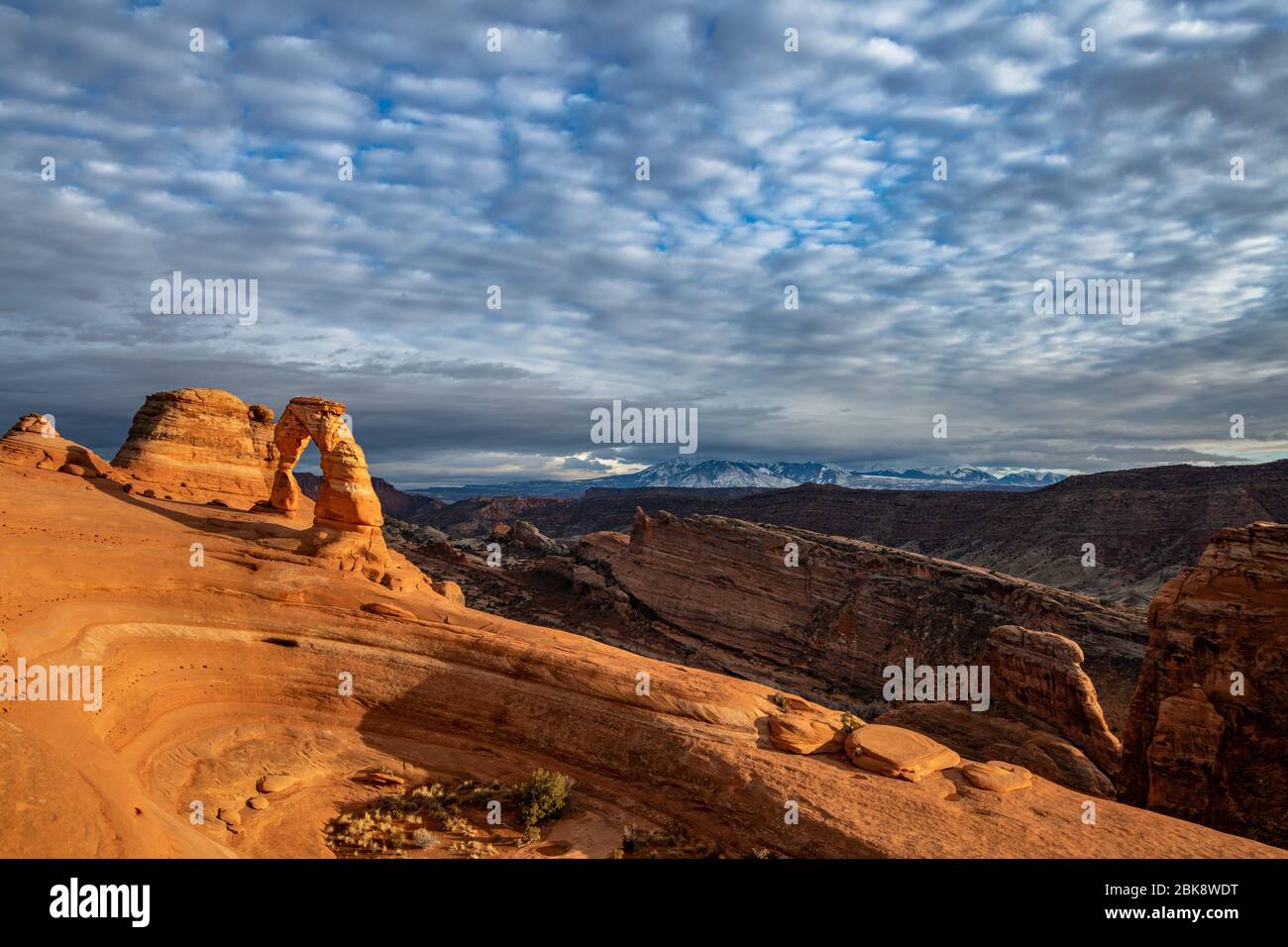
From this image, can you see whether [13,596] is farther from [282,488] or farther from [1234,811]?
[1234,811]

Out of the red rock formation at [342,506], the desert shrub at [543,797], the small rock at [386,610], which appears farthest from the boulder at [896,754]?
A: the red rock formation at [342,506]

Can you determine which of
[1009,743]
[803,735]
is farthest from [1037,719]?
[803,735]

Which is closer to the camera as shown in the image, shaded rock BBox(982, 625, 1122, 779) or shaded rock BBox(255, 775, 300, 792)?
shaded rock BBox(255, 775, 300, 792)

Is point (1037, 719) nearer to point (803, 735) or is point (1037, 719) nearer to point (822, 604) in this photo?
point (803, 735)

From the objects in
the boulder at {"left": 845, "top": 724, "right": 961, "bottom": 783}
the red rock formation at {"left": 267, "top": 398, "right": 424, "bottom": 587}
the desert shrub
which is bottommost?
the desert shrub

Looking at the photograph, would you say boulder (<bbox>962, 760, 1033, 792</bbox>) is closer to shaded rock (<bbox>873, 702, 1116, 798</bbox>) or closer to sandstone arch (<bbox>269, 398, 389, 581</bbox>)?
shaded rock (<bbox>873, 702, 1116, 798</bbox>)

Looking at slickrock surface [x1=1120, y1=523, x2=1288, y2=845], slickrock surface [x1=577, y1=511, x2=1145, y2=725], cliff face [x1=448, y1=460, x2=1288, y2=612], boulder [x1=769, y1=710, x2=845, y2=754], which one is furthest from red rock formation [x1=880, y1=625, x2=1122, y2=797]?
cliff face [x1=448, y1=460, x2=1288, y2=612]
